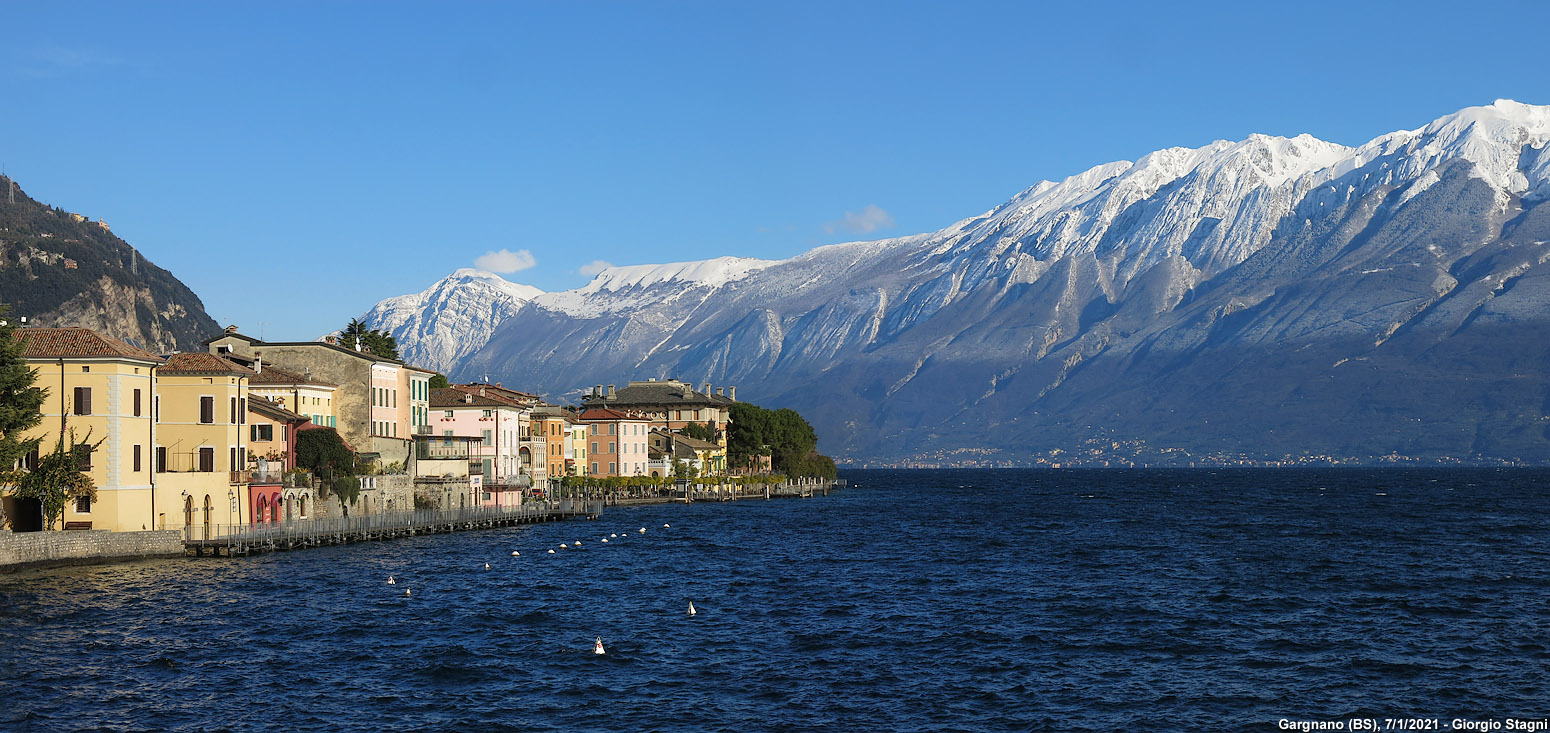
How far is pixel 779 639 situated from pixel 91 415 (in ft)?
130

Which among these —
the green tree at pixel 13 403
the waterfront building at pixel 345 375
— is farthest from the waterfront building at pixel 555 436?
the green tree at pixel 13 403

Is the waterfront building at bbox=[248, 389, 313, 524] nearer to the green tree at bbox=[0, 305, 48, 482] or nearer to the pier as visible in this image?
the pier

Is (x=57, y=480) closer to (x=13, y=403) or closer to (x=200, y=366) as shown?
(x=13, y=403)

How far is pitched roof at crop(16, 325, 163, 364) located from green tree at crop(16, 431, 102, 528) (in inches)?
162

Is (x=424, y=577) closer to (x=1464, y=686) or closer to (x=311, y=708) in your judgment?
(x=311, y=708)

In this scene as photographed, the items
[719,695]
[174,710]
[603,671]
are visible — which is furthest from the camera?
[603,671]

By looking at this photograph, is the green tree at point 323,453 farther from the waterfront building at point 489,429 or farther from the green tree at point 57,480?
the waterfront building at point 489,429

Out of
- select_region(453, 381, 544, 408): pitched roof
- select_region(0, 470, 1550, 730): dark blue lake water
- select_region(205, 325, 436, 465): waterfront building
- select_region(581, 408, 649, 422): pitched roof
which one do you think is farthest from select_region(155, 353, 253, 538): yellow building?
select_region(581, 408, 649, 422): pitched roof

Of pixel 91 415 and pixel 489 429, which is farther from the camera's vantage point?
pixel 489 429

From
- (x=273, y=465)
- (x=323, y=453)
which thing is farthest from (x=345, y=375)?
(x=273, y=465)

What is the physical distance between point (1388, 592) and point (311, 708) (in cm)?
5136

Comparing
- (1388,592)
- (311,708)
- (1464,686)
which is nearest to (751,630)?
(311,708)

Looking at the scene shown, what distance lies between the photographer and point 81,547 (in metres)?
73.9

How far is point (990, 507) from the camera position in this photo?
18212cm
